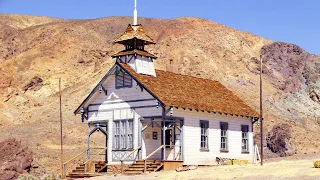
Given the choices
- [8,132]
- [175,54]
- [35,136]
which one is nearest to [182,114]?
[35,136]

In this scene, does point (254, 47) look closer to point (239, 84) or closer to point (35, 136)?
point (239, 84)

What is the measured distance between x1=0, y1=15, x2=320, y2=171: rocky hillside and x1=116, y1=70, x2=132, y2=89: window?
98.4ft

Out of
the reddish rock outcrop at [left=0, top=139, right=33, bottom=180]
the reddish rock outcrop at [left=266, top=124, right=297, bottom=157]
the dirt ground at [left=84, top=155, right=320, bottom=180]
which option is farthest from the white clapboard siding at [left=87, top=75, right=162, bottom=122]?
the reddish rock outcrop at [left=266, top=124, right=297, bottom=157]

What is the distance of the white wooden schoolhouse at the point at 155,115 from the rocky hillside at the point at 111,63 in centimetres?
2914

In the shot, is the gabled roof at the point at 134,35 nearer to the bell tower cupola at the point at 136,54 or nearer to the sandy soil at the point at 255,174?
the bell tower cupola at the point at 136,54

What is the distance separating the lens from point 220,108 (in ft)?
122

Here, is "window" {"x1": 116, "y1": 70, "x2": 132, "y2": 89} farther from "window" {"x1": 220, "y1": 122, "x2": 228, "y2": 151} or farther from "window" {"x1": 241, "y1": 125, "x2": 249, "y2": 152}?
"window" {"x1": 241, "y1": 125, "x2": 249, "y2": 152}

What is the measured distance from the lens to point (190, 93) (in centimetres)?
3675

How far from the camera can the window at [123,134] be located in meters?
35.0

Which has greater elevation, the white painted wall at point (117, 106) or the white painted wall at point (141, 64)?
the white painted wall at point (141, 64)

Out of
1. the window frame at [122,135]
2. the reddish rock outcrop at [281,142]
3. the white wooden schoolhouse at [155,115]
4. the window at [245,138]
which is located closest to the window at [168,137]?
the white wooden schoolhouse at [155,115]

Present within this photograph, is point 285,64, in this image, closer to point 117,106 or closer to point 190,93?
point 190,93

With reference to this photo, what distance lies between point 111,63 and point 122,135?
56.7 metres

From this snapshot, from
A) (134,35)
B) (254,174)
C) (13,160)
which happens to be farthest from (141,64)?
(13,160)
